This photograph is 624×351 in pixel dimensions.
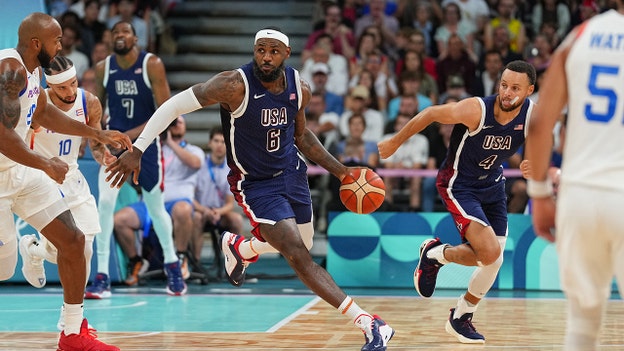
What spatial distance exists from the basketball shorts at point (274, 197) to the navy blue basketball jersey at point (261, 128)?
0.20 feet

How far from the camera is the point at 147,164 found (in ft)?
31.8

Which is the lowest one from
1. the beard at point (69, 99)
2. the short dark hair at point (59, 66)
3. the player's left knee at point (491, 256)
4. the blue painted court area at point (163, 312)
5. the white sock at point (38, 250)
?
the blue painted court area at point (163, 312)

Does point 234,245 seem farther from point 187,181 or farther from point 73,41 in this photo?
point 73,41

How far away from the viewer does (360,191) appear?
696cm

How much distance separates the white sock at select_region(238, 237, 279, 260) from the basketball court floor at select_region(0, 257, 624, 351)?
22.4 inches

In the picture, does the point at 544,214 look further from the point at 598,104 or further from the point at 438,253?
the point at 438,253

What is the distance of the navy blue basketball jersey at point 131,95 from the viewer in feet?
32.2

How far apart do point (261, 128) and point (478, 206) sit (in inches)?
69.3

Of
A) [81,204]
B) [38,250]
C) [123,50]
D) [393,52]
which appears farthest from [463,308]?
[393,52]

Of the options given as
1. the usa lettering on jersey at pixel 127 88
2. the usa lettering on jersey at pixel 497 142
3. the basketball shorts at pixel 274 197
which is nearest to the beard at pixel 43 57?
the basketball shorts at pixel 274 197

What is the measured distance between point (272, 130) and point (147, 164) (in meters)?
3.17

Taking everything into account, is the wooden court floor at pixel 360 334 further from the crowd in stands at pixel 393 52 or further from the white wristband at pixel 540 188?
the crowd in stands at pixel 393 52

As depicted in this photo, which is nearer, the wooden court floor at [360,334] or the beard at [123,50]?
the wooden court floor at [360,334]

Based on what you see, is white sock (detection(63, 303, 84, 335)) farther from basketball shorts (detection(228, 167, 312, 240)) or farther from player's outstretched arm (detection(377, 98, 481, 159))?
player's outstretched arm (detection(377, 98, 481, 159))
